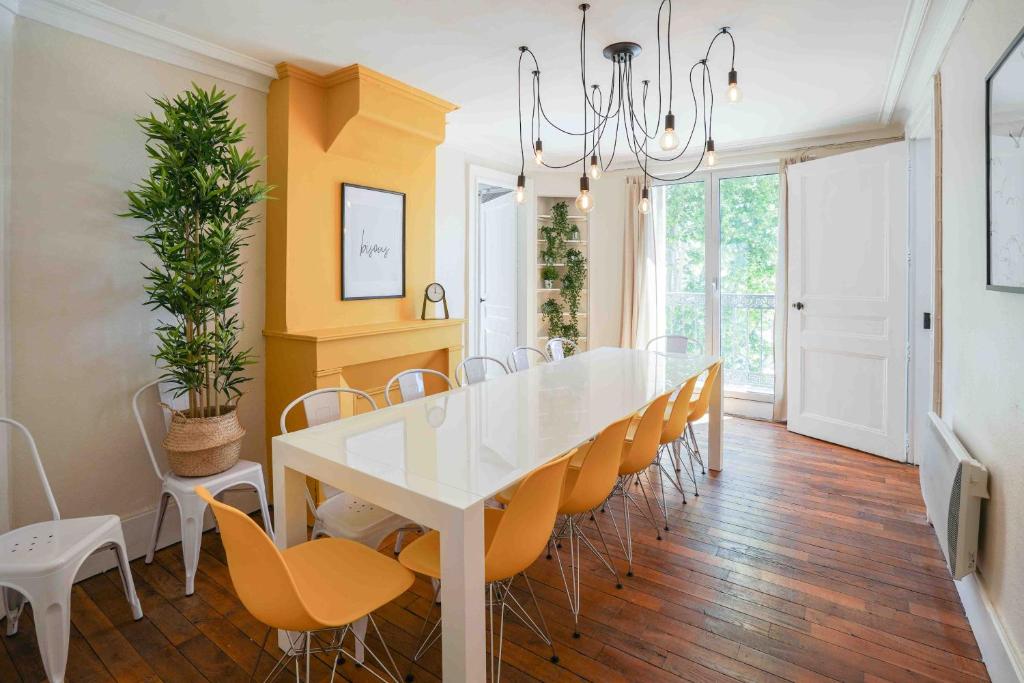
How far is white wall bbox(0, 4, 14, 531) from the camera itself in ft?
7.42

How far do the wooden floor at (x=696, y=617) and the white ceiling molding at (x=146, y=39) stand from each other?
2.55 metres

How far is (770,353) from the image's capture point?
5.41 m

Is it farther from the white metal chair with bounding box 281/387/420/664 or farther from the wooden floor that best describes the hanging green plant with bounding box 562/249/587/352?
the white metal chair with bounding box 281/387/420/664

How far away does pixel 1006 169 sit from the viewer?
68.0 inches

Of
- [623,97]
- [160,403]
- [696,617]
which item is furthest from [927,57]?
[160,403]

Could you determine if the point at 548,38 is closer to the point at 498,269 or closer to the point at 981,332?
the point at 981,332

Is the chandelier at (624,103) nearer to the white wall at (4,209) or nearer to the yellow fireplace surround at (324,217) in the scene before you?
the yellow fireplace surround at (324,217)

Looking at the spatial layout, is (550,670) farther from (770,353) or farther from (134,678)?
(770,353)

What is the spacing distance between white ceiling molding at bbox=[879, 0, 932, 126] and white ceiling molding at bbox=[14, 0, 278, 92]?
3.42 metres

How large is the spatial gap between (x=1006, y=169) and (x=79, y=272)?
12.1 ft

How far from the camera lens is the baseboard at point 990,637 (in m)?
1.71

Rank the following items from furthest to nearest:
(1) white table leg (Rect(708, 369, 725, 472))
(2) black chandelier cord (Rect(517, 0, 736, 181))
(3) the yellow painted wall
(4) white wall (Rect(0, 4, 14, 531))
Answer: (1) white table leg (Rect(708, 369, 725, 472))
(3) the yellow painted wall
(2) black chandelier cord (Rect(517, 0, 736, 181))
(4) white wall (Rect(0, 4, 14, 531))

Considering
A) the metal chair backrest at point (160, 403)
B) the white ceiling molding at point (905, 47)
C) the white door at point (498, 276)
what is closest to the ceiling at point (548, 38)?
the white ceiling molding at point (905, 47)

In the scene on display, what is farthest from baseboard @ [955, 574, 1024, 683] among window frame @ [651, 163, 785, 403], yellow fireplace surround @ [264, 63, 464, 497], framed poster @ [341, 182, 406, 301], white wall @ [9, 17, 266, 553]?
white wall @ [9, 17, 266, 553]
